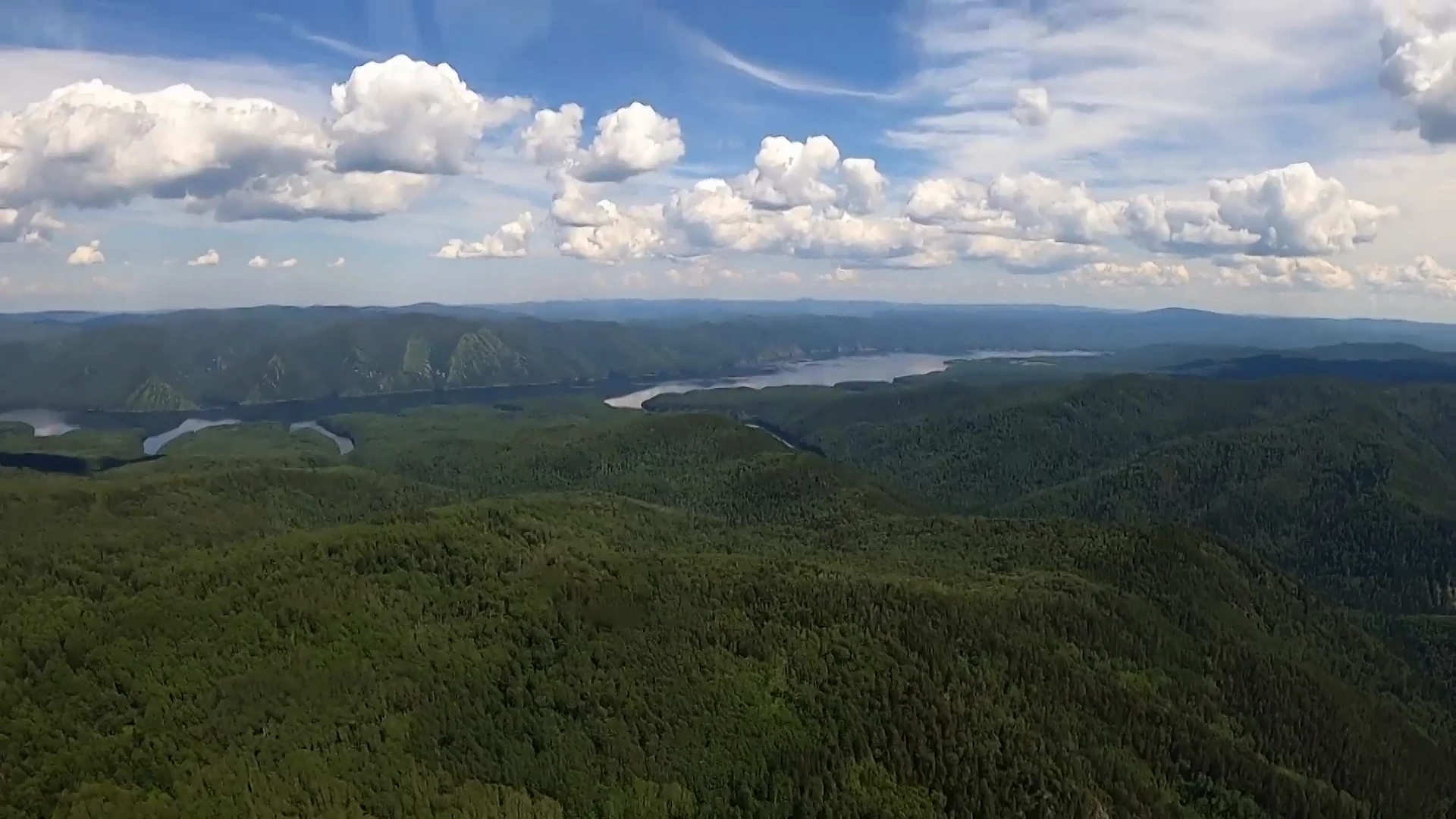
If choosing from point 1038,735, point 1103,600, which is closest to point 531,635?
point 1038,735

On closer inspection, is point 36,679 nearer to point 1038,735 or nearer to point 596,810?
point 596,810

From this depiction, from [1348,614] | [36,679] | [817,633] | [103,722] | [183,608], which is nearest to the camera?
[103,722]

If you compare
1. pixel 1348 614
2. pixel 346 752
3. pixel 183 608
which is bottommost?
pixel 1348 614

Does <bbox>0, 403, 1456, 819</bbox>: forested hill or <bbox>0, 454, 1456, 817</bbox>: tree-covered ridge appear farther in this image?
<bbox>0, 454, 1456, 817</bbox>: tree-covered ridge

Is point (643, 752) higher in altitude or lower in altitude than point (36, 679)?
lower
